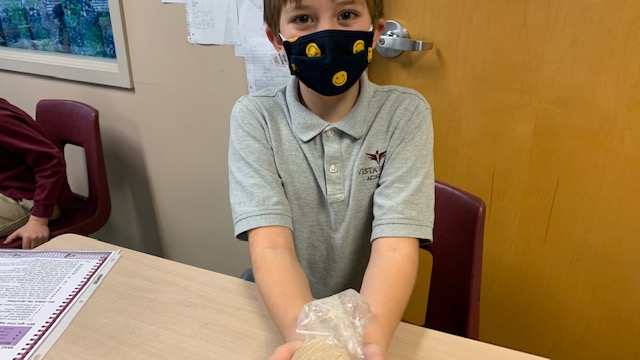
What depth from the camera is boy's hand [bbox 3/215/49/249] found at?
5.17 feet

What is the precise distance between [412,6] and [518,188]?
59cm

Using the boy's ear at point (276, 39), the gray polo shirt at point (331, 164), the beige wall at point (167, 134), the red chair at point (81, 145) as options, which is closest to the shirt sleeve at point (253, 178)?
the gray polo shirt at point (331, 164)

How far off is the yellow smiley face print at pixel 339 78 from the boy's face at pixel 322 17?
0.26 ft

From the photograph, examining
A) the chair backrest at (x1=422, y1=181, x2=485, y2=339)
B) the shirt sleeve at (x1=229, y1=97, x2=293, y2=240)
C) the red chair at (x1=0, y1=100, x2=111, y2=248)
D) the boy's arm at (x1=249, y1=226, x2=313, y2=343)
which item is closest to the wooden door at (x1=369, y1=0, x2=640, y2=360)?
the chair backrest at (x1=422, y1=181, x2=485, y2=339)

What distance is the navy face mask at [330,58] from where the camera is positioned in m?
0.82

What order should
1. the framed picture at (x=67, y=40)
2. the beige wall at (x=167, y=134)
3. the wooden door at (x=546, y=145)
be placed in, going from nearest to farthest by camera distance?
the wooden door at (x=546, y=145), the beige wall at (x=167, y=134), the framed picture at (x=67, y=40)

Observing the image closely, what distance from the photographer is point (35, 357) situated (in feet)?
2.35

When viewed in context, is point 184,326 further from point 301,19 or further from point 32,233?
point 32,233

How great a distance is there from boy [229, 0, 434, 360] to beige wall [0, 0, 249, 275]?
779 millimetres

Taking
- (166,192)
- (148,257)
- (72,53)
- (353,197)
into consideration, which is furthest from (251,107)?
(72,53)

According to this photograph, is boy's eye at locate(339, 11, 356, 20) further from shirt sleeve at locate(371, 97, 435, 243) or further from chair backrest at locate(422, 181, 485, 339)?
chair backrest at locate(422, 181, 485, 339)

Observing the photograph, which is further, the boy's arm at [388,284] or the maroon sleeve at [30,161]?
the maroon sleeve at [30,161]

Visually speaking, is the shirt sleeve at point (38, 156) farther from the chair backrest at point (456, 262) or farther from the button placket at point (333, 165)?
the chair backrest at point (456, 262)

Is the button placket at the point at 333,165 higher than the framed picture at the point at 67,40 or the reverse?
the reverse
